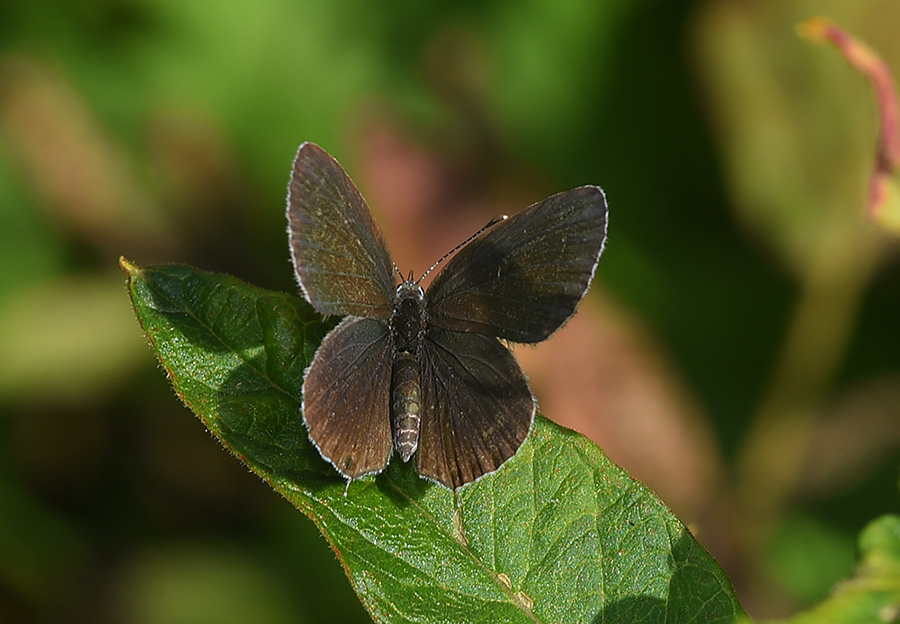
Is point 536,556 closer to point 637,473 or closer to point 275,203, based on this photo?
point 637,473

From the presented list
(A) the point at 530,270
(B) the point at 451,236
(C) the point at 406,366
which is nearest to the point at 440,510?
(C) the point at 406,366

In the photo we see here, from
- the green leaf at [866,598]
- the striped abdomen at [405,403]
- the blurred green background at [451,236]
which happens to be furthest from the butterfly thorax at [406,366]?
the blurred green background at [451,236]

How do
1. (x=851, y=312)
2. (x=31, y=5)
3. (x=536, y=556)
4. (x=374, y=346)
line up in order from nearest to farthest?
(x=536, y=556) < (x=374, y=346) < (x=851, y=312) < (x=31, y=5)

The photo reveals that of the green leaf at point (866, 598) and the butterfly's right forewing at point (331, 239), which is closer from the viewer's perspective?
the green leaf at point (866, 598)

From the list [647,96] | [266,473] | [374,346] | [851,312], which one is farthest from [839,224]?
[266,473]

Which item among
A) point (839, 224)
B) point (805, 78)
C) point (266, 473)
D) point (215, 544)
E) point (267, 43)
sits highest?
point (267, 43)

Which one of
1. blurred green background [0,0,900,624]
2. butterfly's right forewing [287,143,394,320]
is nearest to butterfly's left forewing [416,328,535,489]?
butterfly's right forewing [287,143,394,320]

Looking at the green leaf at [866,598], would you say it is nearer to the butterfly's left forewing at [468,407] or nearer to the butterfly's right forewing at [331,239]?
the butterfly's left forewing at [468,407]
